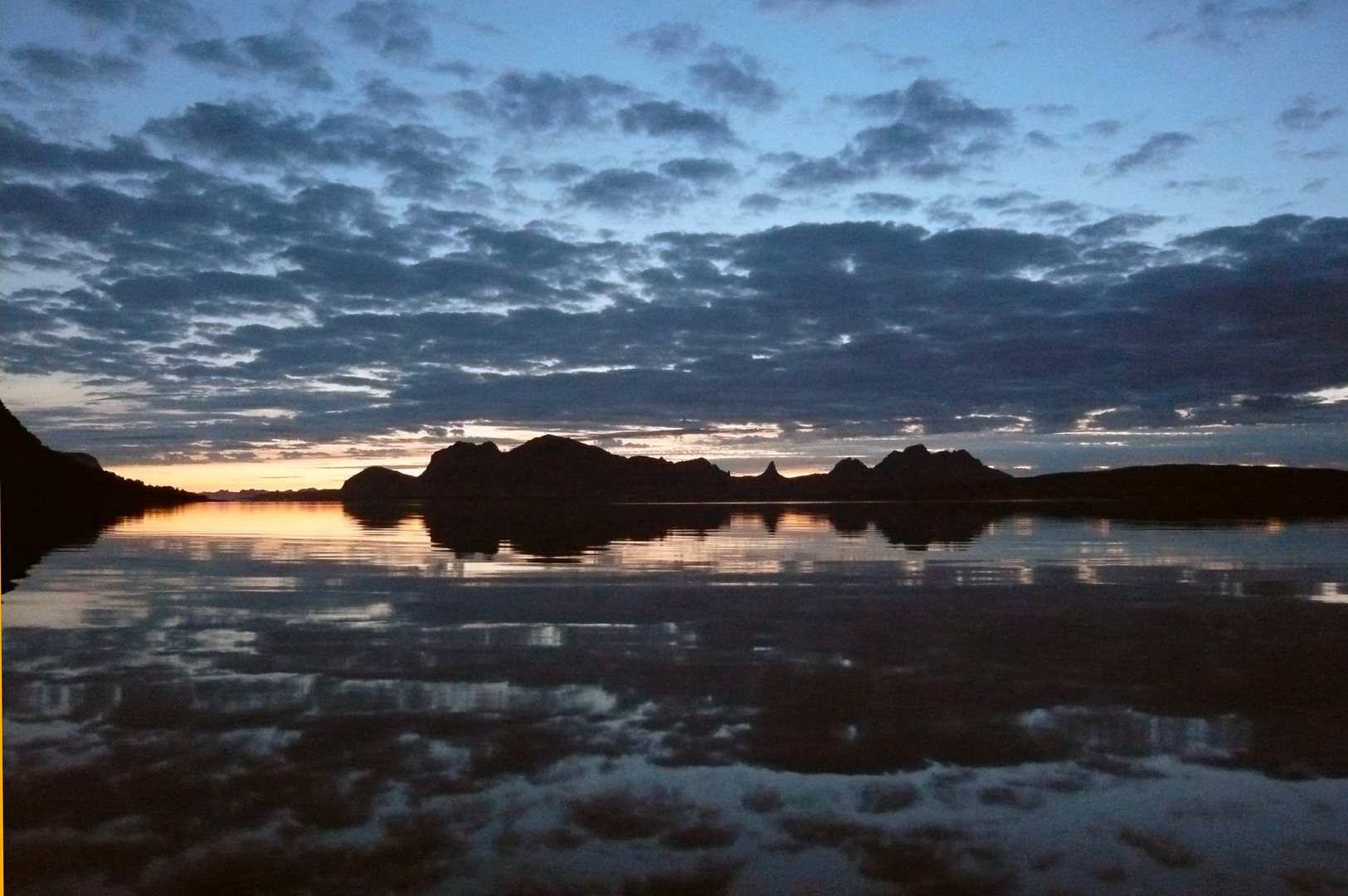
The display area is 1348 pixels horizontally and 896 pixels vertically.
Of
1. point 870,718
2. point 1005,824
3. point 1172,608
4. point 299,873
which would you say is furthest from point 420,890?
point 1172,608

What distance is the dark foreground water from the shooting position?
796 centimetres

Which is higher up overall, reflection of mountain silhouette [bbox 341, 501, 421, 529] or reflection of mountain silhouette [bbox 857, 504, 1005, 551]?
reflection of mountain silhouette [bbox 341, 501, 421, 529]

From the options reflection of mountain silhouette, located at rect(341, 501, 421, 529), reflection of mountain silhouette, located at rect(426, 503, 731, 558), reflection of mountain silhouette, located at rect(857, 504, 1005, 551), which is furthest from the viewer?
reflection of mountain silhouette, located at rect(341, 501, 421, 529)

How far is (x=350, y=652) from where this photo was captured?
16.3m

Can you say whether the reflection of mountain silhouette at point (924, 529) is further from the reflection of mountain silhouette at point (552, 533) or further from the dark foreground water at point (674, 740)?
the dark foreground water at point (674, 740)

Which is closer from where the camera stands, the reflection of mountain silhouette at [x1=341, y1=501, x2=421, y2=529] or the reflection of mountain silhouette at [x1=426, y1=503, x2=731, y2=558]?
the reflection of mountain silhouette at [x1=426, y1=503, x2=731, y2=558]

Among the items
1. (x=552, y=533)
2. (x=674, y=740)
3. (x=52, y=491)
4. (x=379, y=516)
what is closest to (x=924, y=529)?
(x=552, y=533)

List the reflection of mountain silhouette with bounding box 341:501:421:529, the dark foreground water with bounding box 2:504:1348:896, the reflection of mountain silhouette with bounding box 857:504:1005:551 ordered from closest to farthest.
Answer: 1. the dark foreground water with bounding box 2:504:1348:896
2. the reflection of mountain silhouette with bounding box 857:504:1005:551
3. the reflection of mountain silhouette with bounding box 341:501:421:529

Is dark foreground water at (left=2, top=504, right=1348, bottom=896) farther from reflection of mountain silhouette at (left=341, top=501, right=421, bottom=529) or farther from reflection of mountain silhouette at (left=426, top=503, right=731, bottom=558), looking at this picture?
reflection of mountain silhouette at (left=341, top=501, right=421, bottom=529)

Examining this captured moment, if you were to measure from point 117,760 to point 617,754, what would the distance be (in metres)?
5.12

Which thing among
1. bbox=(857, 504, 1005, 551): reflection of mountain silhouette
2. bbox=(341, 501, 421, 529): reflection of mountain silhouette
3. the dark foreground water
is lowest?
the dark foreground water

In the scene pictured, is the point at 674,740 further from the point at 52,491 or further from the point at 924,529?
the point at 52,491

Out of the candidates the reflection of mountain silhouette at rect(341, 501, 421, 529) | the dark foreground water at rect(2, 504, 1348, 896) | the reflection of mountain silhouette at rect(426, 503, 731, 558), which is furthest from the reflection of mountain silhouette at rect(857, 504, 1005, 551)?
the reflection of mountain silhouette at rect(341, 501, 421, 529)

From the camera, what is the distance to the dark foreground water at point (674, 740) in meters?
7.96
